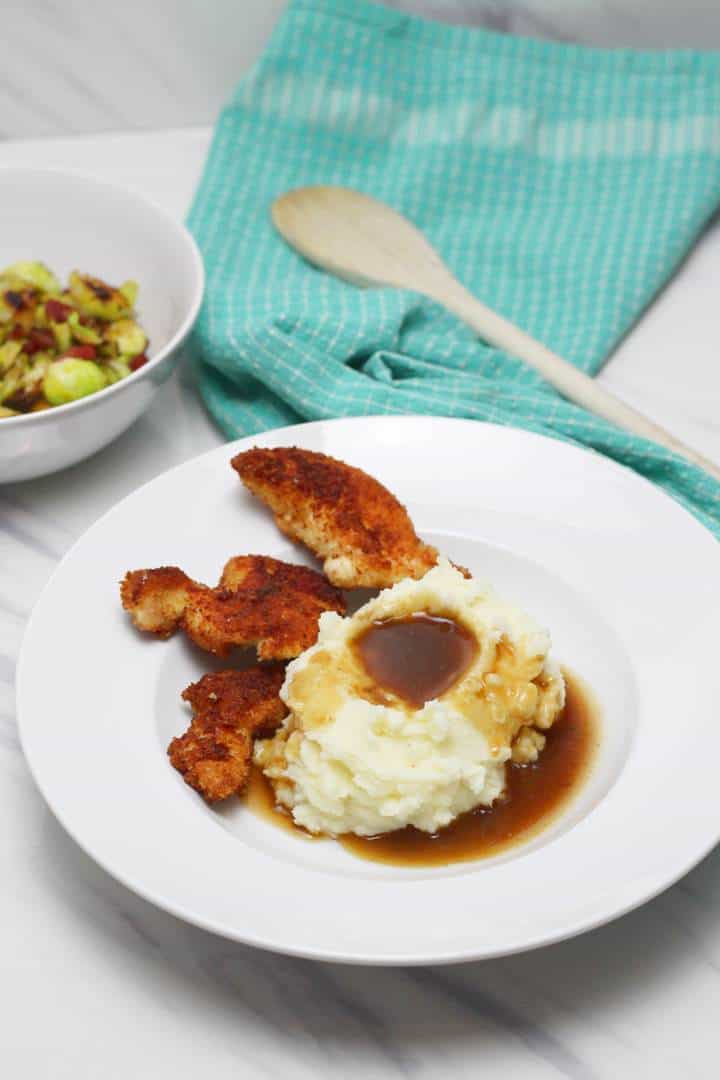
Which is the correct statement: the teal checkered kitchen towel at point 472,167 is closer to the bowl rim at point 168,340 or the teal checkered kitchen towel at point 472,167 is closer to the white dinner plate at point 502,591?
the bowl rim at point 168,340

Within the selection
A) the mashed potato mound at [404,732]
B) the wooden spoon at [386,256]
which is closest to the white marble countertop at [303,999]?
the mashed potato mound at [404,732]

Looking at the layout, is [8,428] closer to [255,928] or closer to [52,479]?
[52,479]

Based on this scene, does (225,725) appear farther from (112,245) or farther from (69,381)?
(112,245)

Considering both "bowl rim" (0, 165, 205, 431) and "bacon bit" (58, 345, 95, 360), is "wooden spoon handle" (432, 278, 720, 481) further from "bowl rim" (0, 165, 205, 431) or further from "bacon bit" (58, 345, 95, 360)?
"bacon bit" (58, 345, 95, 360)

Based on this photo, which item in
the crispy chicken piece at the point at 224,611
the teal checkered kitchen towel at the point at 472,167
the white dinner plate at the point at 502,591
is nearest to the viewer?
the white dinner plate at the point at 502,591

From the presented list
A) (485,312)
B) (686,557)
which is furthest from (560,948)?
(485,312)
